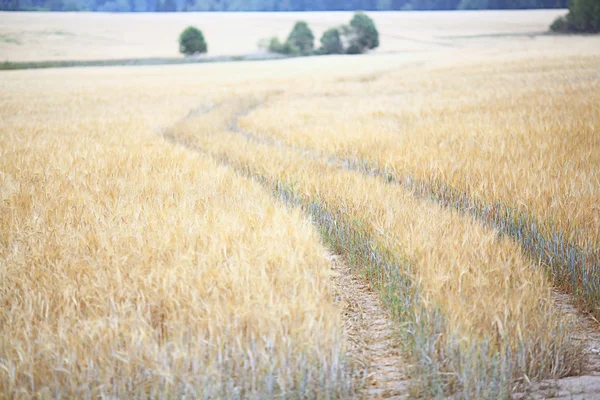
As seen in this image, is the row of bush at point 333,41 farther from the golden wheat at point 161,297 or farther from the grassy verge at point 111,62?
the golden wheat at point 161,297

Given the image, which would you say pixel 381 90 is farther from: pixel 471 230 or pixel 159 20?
Result: pixel 159 20

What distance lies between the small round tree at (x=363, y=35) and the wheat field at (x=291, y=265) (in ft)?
151

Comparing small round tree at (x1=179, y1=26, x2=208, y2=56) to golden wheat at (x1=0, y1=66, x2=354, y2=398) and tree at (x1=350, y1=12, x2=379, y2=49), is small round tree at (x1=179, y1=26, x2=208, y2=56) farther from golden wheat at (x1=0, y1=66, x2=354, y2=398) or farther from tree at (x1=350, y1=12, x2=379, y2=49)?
golden wheat at (x1=0, y1=66, x2=354, y2=398)

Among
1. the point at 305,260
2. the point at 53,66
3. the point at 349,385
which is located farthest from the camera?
the point at 53,66

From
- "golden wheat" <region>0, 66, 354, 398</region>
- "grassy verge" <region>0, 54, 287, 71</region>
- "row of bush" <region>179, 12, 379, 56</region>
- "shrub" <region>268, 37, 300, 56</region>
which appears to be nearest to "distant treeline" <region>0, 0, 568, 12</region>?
"shrub" <region>268, 37, 300, 56</region>

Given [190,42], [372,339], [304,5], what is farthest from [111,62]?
[304,5]

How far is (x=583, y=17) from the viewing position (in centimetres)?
4372

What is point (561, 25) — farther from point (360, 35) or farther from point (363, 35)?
point (360, 35)

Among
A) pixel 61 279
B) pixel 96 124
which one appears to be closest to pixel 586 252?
pixel 61 279

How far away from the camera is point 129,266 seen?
2.75 m

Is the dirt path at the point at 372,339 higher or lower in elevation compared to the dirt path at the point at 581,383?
lower

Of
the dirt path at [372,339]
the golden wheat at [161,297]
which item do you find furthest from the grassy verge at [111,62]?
the dirt path at [372,339]

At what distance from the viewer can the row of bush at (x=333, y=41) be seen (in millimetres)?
50500

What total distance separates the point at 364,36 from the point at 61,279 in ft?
168
